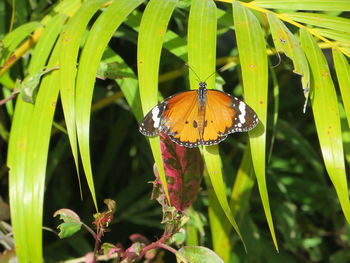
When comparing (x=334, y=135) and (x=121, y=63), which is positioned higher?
(x=121, y=63)

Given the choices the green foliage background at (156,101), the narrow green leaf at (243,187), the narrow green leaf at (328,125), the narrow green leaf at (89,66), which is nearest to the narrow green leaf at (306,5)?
the green foliage background at (156,101)

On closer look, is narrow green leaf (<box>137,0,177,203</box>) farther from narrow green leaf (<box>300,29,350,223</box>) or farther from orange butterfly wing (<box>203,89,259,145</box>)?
narrow green leaf (<box>300,29,350,223</box>)

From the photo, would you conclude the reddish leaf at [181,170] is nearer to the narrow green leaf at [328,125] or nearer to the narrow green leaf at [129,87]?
the narrow green leaf at [129,87]

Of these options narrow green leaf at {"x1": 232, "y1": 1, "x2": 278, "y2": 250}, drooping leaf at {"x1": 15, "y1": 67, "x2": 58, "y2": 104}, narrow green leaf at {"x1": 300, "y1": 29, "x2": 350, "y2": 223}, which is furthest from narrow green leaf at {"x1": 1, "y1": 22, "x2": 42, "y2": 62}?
narrow green leaf at {"x1": 300, "y1": 29, "x2": 350, "y2": 223}

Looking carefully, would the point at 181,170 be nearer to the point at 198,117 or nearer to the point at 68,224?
the point at 198,117

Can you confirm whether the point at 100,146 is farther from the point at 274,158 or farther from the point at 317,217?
the point at 317,217

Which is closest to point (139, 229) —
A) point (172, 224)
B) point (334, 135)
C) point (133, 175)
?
point (133, 175)

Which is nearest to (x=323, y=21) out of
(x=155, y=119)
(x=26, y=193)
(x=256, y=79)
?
(x=256, y=79)
